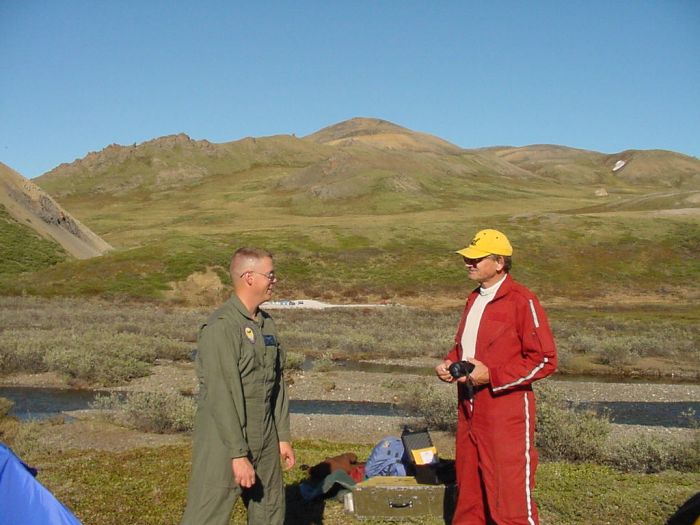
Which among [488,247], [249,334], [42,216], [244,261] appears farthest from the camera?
[42,216]

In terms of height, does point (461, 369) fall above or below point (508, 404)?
above

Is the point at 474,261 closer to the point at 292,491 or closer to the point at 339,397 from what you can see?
the point at 292,491

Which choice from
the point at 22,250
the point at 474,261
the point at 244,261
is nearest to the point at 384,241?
the point at 22,250

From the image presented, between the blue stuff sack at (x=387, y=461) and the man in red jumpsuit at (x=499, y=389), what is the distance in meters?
2.43

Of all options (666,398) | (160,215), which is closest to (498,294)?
(666,398)

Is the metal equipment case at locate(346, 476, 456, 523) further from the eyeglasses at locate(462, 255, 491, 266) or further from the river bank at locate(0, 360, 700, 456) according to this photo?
the river bank at locate(0, 360, 700, 456)

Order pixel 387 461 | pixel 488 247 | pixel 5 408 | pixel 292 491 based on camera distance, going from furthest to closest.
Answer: pixel 5 408 < pixel 292 491 < pixel 387 461 < pixel 488 247

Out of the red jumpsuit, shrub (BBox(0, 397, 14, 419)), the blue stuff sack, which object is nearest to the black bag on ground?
the blue stuff sack

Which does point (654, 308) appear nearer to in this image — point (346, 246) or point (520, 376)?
point (346, 246)

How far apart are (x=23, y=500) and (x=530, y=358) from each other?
14.0ft

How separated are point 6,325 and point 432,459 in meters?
29.5

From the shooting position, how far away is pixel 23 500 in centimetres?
555

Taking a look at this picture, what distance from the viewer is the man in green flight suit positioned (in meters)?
4.98

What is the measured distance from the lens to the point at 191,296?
51188 millimetres
